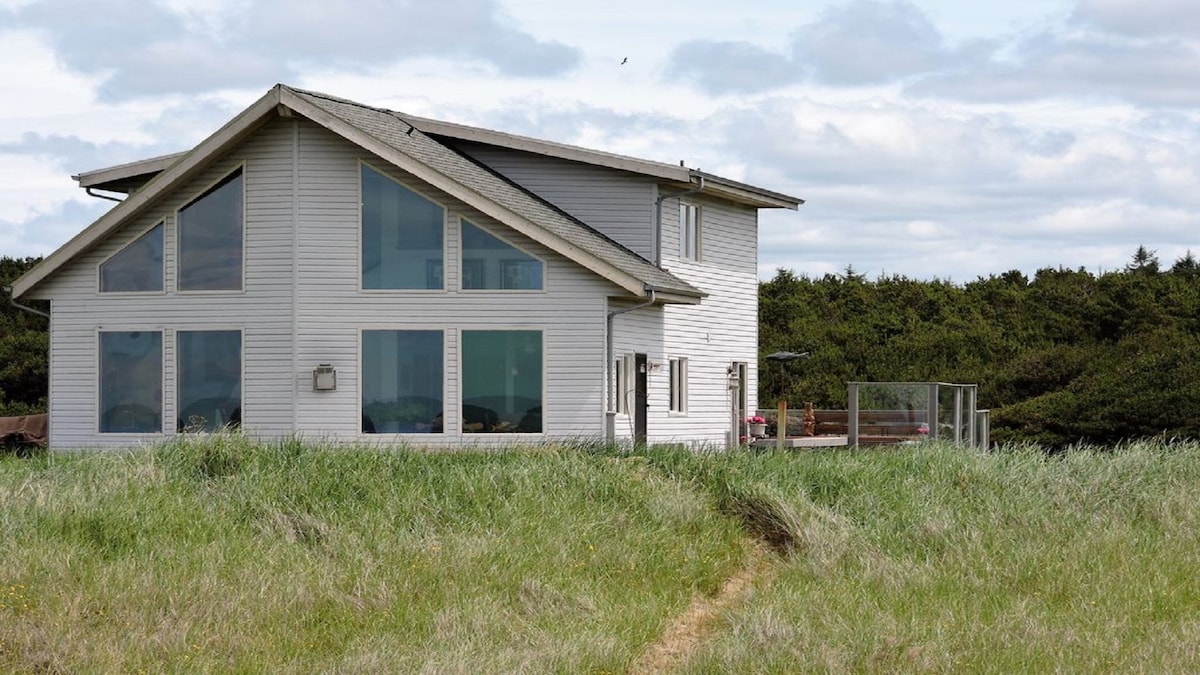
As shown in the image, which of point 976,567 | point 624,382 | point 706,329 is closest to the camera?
point 976,567

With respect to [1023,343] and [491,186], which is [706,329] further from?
[1023,343]

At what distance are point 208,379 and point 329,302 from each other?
7.46 ft

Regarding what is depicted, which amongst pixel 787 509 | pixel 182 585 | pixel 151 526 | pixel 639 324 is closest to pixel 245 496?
pixel 151 526

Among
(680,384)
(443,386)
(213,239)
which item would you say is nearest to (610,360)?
(443,386)

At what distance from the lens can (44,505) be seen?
14.9 metres

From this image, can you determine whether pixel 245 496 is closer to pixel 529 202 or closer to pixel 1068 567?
pixel 1068 567

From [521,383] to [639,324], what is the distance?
2723 millimetres

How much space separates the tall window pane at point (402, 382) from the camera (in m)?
23.7

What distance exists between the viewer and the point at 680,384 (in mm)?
27906

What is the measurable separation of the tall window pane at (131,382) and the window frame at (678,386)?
8679mm

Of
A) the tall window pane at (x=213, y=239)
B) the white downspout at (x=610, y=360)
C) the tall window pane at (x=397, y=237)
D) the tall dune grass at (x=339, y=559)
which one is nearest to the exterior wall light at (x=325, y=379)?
the tall window pane at (x=397, y=237)

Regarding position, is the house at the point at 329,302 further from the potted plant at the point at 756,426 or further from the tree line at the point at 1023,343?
the tree line at the point at 1023,343

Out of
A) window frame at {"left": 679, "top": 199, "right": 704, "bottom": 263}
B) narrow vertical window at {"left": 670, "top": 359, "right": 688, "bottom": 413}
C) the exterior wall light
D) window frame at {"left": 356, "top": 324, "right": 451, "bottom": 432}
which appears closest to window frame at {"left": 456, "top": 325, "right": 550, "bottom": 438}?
window frame at {"left": 356, "top": 324, "right": 451, "bottom": 432}

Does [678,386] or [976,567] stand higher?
[678,386]
